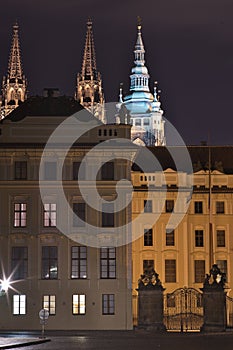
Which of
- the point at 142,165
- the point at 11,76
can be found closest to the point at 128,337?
the point at 142,165

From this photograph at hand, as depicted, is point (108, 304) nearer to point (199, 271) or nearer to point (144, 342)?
point (199, 271)

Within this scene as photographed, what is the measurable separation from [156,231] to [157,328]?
17910 millimetres

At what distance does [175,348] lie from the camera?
112ft

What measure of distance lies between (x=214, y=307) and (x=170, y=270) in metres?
16.9

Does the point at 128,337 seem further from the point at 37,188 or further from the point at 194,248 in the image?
the point at 194,248

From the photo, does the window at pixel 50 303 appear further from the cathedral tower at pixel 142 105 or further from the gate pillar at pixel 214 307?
the cathedral tower at pixel 142 105

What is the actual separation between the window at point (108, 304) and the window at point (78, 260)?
77.6 inches

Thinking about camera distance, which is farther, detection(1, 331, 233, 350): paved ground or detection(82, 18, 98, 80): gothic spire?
detection(82, 18, 98, 80): gothic spire

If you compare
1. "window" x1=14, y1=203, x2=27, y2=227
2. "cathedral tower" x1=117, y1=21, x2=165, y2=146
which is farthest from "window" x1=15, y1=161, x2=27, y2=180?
"cathedral tower" x1=117, y1=21, x2=165, y2=146

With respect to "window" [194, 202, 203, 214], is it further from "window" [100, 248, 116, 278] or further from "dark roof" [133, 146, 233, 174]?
"window" [100, 248, 116, 278]

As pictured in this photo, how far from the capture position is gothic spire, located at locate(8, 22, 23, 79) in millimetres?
146500

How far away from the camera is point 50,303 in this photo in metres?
52.9

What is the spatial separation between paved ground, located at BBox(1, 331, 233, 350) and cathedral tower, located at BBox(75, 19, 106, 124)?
111 m

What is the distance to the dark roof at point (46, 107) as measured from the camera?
56.5 m
